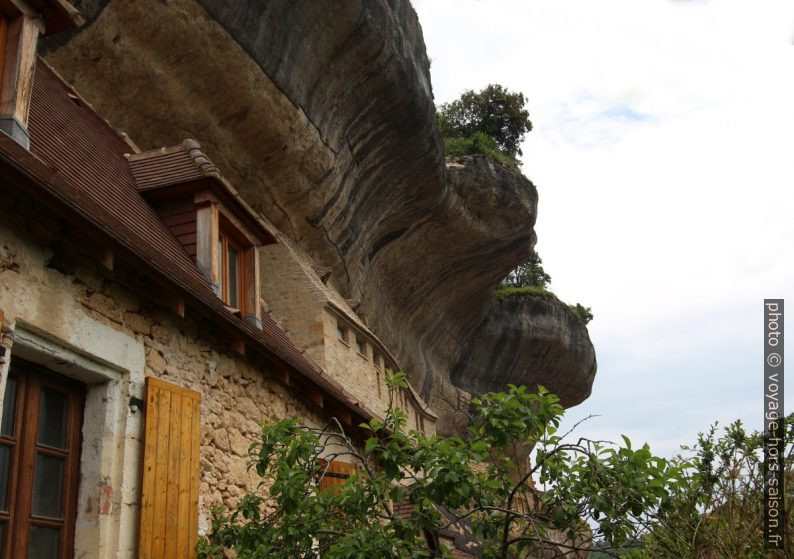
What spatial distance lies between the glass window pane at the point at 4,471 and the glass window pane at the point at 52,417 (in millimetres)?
286

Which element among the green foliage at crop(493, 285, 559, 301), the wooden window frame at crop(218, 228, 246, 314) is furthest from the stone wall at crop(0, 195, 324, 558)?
the green foliage at crop(493, 285, 559, 301)

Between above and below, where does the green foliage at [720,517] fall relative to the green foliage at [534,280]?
below

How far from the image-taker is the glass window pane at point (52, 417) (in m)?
4.88

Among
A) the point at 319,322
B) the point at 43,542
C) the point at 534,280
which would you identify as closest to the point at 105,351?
the point at 43,542

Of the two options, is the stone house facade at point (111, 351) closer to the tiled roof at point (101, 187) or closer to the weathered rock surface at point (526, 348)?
the tiled roof at point (101, 187)

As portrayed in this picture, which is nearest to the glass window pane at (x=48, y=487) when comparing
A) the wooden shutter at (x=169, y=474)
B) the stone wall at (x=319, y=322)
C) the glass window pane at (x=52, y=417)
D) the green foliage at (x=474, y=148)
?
the glass window pane at (x=52, y=417)

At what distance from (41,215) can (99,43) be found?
6.33 m

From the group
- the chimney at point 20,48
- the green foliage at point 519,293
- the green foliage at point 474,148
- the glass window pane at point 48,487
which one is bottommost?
the glass window pane at point 48,487

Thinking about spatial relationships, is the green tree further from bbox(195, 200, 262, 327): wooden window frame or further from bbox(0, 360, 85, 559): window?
bbox(0, 360, 85, 559): window

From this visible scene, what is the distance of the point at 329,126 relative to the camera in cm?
1346

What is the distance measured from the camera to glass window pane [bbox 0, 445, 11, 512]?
443 cm

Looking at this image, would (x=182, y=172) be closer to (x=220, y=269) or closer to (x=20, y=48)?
(x=220, y=269)

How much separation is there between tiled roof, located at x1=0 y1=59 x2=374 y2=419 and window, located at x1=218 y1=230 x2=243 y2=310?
1.54 ft

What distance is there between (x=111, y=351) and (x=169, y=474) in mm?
905
